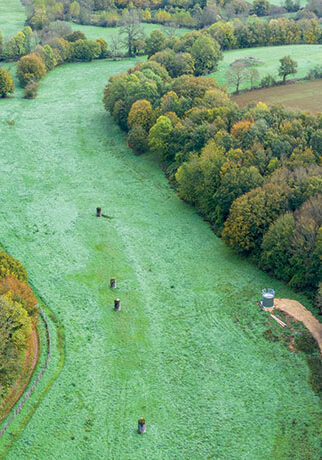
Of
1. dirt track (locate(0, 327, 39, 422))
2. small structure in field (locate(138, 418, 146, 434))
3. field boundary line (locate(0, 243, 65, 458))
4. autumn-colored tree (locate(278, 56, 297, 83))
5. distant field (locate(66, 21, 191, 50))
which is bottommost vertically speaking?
field boundary line (locate(0, 243, 65, 458))

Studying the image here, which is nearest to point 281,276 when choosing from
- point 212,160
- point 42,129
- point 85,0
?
point 212,160

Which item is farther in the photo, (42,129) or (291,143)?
(42,129)

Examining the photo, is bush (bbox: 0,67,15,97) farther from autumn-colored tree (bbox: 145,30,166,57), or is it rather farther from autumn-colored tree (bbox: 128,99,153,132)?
autumn-colored tree (bbox: 128,99,153,132)

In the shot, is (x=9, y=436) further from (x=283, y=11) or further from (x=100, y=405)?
(x=283, y=11)

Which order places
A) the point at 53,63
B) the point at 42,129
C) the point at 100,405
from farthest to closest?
the point at 53,63 < the point at 42,129 < the point at 100,405

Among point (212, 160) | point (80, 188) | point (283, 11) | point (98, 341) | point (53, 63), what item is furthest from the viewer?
point (283, 11)

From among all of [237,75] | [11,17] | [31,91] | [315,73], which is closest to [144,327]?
[237,75]

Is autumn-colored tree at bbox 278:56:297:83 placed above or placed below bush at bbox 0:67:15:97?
above

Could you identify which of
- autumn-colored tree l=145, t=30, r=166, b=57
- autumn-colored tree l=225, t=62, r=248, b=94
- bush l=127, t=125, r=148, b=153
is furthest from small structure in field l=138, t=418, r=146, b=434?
autumn-colored tree l=145, t=30, r=166, b=57
